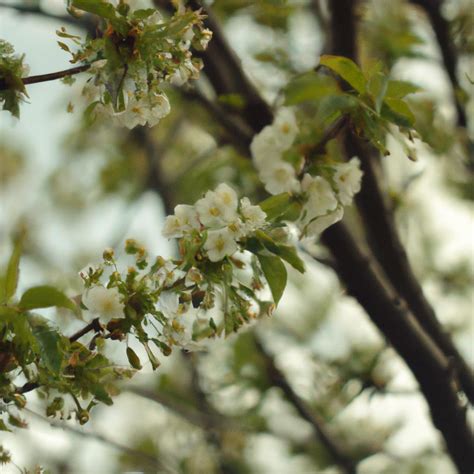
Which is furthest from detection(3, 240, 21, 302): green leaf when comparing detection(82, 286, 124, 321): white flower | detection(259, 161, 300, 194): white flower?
detection(259, 161, 300, 194): white flower

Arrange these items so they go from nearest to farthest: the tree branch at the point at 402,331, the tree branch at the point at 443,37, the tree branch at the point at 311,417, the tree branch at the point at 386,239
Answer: the tree branch at the point at 402,331, the tree branch at the point at 386,239, the tree branch at the point at 311,417, the tree branch at the point at 443,37

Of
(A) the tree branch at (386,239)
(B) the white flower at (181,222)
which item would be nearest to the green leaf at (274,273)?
(B) the white flower at (181,222)

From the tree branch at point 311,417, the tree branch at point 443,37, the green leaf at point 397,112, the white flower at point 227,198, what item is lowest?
the tree branch at point 311,417

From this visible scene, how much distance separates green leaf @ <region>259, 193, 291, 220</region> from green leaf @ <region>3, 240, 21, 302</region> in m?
0.44

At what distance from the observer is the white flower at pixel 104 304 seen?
1229mm

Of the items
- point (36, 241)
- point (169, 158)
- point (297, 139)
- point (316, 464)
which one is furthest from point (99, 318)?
point (36, 241)

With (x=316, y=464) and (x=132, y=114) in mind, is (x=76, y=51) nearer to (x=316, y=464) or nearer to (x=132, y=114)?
(x=132, y=114)

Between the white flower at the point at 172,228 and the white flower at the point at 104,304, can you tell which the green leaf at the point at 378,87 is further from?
the white flower at the point at 104,304

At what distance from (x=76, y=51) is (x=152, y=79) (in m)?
0.13

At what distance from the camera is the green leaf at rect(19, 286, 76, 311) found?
110cm

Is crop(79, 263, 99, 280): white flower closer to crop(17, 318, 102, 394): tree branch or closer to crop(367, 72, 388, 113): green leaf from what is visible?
crop(17, 318, 102, 394): tree branch

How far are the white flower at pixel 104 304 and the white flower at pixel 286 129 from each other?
1.47 feet

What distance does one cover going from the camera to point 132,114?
53.1 inches

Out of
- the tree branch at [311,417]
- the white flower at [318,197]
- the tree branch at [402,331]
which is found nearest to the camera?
the white flower at [318,197]
